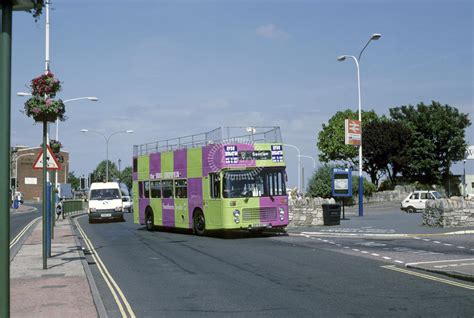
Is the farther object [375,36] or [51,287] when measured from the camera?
[375,36]

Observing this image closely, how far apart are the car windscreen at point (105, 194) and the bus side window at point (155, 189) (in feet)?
37.1

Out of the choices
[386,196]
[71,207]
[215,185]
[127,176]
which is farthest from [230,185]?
[127,176]

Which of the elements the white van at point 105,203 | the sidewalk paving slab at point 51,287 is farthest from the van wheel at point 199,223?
the white van at point 105,203

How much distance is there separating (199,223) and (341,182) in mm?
9133

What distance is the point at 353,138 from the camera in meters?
32.3

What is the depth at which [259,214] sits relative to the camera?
20.4 metres

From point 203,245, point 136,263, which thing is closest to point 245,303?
point 136,263

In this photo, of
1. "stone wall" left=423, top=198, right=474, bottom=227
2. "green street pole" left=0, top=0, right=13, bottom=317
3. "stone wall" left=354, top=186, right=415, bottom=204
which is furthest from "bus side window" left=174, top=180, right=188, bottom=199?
"stone wall" left=354, top=186, right=415, bottom=204

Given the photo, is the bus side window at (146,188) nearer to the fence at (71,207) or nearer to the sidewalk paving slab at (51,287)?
the sidewalk paving slab at (51,287)

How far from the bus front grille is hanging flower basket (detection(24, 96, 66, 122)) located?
832 centimetres

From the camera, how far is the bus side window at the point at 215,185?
795 inches

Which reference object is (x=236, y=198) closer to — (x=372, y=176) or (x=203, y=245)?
(x=203, y=245)

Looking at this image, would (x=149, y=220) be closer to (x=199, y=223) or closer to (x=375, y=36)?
(x=199, y=223)

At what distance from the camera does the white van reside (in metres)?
35.0
